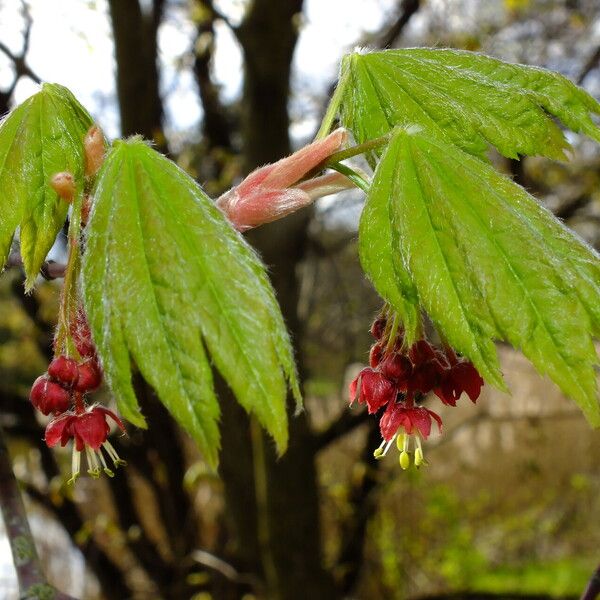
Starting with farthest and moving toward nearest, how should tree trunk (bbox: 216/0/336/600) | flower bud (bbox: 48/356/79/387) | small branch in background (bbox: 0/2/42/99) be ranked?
1. tree trunk (bbox: 216/0/336/600)
2. small branch in background (bbox: 0/2/42/99)
3. flower bud (bbox: 48/356/79/387)

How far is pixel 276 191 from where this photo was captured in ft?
2.23

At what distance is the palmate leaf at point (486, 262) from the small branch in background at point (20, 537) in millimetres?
508

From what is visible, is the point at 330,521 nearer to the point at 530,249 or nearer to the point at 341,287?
the point at 341,287

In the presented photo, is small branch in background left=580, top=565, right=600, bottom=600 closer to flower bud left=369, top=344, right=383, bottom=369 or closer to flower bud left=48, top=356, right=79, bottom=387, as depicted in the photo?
flower bud left=369, top=344, right=383, bottom=369

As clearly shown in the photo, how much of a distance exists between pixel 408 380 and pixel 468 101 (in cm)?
26

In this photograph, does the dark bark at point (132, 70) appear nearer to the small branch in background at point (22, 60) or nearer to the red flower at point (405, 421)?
the small branch in background at point (22, 60)

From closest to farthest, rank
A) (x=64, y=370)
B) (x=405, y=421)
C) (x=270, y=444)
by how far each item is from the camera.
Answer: (x=64, y=370) < (x=405, y=421) < (x=270, y=444)

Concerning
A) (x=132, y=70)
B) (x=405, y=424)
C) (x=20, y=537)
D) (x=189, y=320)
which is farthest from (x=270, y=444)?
(x=189, y=320)

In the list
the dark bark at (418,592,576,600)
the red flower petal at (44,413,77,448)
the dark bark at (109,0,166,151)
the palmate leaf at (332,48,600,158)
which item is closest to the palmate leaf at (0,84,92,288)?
the red flower petal at (44,413,77,448)

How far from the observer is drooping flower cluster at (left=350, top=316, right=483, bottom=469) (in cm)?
68

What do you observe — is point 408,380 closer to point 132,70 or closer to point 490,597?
point 132,70

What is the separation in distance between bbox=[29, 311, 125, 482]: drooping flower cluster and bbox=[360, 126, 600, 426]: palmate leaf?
0.79 ft

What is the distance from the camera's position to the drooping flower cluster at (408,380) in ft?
2.25

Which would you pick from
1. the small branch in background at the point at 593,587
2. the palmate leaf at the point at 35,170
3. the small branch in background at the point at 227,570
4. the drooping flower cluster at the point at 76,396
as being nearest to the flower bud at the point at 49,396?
the drooping flower cluster at the point at 76,396
